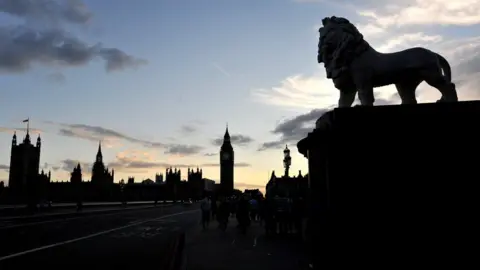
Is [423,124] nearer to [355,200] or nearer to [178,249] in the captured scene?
[355,200]

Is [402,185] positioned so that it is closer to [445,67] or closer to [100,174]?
[445,67]

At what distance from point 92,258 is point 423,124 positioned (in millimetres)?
11606

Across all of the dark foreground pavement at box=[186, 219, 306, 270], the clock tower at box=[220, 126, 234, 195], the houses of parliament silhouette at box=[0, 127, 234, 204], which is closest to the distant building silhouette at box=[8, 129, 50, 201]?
the houses of parliament silhouette at box=[0, 127, 234, 204]

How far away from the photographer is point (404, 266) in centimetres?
Answer: 402

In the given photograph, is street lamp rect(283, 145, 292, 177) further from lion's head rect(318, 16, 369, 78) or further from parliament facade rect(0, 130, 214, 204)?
parliament facade rect(0, 130, 214, 204)

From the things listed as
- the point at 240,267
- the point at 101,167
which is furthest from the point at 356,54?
the point at 101,167

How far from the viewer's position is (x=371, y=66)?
5523 millimetres

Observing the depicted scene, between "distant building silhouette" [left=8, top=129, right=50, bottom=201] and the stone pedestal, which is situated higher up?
"distant building silhouette" [left=8, top=129, right=50, bottom=201]

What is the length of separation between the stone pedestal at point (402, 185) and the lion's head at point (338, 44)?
1.45 metres

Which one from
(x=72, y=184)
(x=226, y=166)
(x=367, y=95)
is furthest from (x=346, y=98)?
(x=226, y=166)

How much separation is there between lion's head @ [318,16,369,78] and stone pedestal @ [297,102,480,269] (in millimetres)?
1451

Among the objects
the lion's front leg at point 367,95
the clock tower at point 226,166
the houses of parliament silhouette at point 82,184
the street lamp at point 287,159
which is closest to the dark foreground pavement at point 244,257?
the lion's front leg at point 367,95

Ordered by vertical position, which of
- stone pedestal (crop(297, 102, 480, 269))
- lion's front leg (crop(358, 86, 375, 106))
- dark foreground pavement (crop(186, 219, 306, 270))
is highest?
lion's front leg (crop(358, 86, 375, 106))

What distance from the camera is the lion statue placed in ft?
18.0
